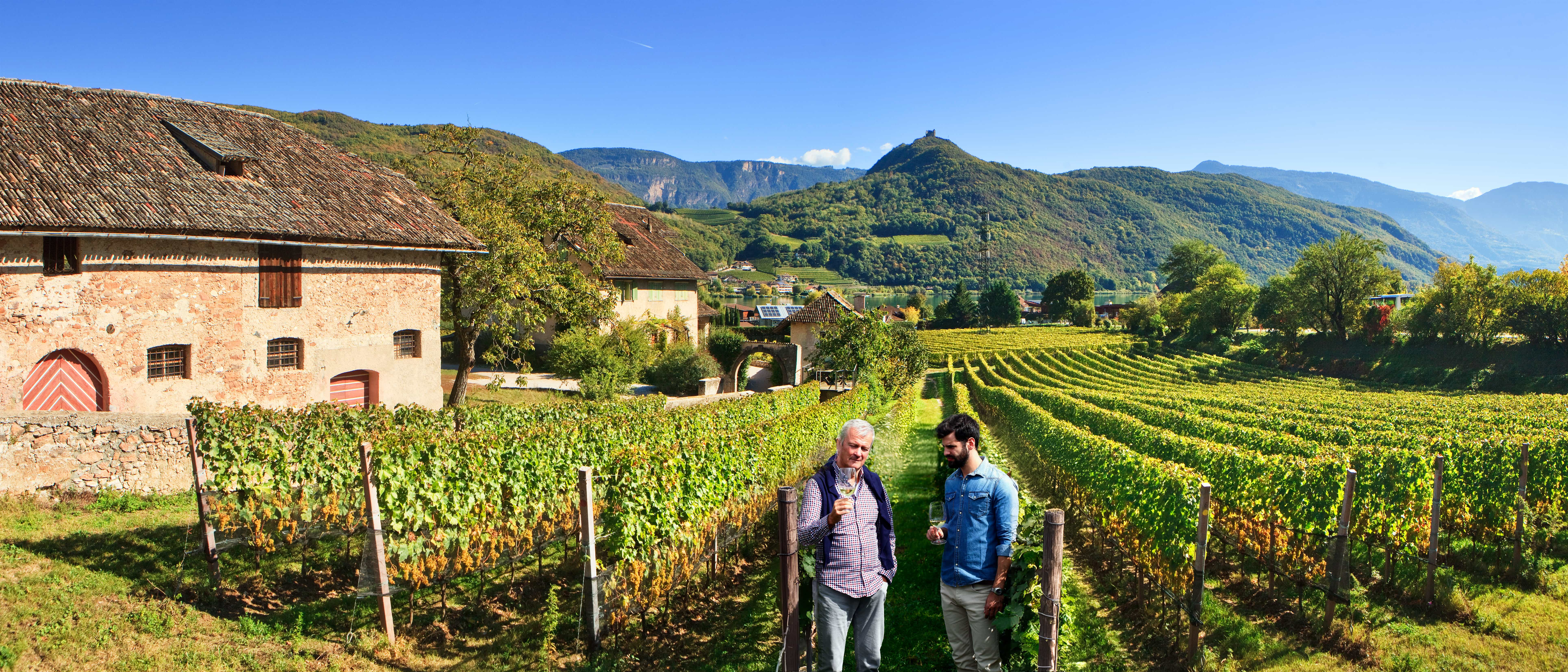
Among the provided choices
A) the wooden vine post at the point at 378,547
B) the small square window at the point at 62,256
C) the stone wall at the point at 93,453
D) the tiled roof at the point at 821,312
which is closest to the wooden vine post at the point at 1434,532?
the wooden vine post at the point at 378,547

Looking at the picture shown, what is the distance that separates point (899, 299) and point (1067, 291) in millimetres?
63800

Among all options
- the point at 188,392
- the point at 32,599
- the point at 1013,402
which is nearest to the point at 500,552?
the point at 32,599

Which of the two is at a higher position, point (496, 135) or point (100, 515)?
point (496, 135)

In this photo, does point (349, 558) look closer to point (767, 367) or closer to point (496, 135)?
point (767, 367)

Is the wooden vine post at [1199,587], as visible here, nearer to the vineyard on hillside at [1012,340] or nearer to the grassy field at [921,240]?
the vineyard on hillside at [1012,340]

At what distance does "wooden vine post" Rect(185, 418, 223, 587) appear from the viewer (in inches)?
294

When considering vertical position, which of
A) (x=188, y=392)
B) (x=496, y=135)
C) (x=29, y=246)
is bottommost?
(x=188, y=392)

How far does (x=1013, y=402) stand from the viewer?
24.7 m

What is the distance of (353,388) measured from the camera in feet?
63.1

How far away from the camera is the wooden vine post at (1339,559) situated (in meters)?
6.73

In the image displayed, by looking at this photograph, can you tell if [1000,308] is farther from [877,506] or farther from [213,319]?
[877,506]

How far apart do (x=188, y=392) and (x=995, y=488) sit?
17497 mm

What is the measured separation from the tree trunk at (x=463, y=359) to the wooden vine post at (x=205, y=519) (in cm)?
1358

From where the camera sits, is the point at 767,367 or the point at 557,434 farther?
the point at 767,367
